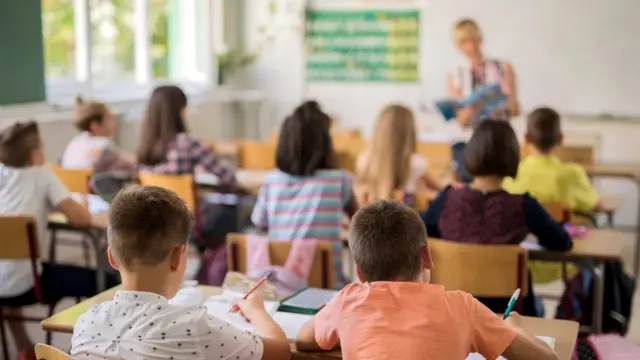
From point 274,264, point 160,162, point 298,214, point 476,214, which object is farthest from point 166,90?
point 476,214

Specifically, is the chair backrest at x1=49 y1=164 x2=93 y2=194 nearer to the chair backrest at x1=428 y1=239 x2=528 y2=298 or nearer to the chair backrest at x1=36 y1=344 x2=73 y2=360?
the chair backrest at x1=428 y1=239 x2=528 y2=298

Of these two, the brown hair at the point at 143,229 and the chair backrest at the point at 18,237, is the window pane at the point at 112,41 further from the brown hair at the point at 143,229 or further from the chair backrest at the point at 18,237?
the brown hair at the point at 143,229

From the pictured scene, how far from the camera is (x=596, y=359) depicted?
7.78 feet

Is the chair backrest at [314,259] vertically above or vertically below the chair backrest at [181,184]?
below

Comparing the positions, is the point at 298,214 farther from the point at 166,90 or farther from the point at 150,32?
the point at 150,32

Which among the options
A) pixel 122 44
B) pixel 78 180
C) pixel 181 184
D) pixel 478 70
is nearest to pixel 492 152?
pixel 181 184

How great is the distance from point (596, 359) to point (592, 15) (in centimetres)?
527

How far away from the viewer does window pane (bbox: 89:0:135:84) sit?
22.0ft

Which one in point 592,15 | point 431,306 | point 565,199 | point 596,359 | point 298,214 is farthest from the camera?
point 592,15

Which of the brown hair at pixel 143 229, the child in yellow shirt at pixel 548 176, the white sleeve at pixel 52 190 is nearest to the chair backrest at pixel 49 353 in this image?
the brown hair at pixel 143 229

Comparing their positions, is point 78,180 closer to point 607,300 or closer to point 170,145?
point 170,145

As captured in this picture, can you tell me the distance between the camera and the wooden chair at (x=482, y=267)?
9.11 ft

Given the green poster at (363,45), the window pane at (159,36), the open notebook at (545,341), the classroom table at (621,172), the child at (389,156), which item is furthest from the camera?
the green poster at (363,45)

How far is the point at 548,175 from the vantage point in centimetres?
396
